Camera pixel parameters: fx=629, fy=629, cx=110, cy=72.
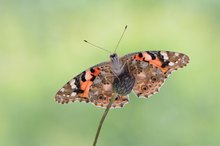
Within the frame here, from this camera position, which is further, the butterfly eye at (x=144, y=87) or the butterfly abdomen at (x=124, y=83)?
the butterfly eye at (x=144, y=87)

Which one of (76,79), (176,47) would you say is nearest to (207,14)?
(176,47)

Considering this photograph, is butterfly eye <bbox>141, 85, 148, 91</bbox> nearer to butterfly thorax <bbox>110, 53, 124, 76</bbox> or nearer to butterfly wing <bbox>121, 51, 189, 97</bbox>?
butterfly wing <bbox>121, 51, 189, 97</bbox>

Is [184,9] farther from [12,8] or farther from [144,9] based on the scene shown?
[12,8]

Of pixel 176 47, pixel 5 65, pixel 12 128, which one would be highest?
pixel 176 47

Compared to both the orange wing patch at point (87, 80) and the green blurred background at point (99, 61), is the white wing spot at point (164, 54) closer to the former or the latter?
the orange wing patch at point (87, 80)

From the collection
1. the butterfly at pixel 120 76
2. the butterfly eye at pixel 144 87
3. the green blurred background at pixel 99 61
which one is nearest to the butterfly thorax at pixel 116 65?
the butterfly at pixel 120 76

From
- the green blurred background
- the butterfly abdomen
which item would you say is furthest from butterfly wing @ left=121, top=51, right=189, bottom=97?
the green blurred background

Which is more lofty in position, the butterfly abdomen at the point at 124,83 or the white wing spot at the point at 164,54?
the white wing spot at the point at 164,54

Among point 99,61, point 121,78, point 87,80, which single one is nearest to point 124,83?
point 121,78
